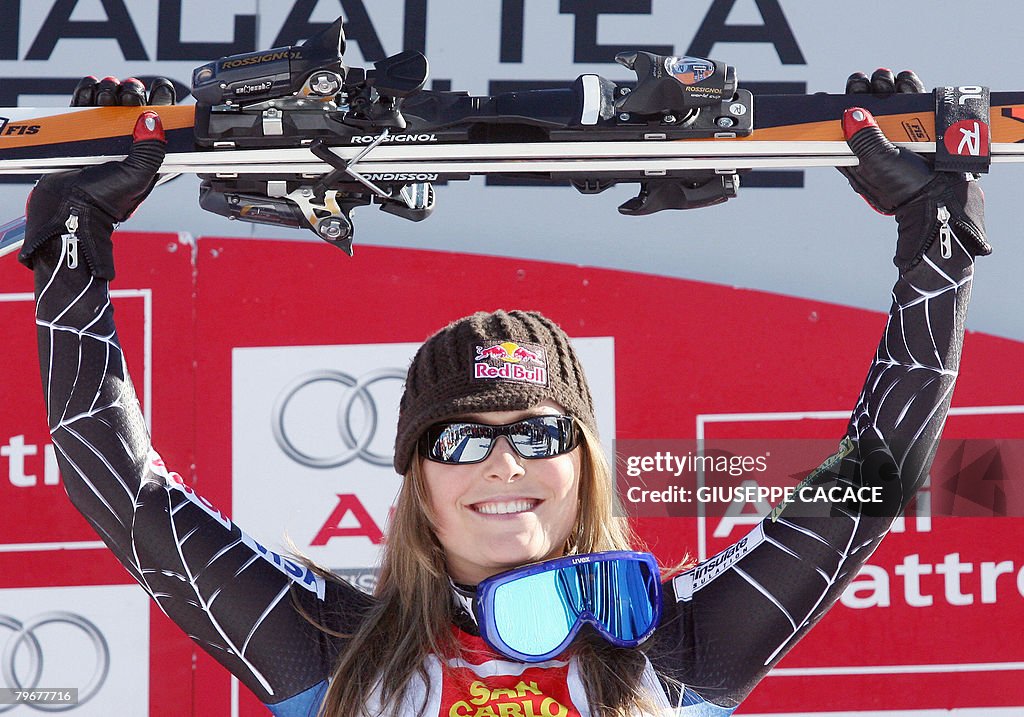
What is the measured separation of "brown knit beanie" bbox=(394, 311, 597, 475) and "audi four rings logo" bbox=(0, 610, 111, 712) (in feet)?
3.64

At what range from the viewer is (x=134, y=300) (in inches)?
95.7

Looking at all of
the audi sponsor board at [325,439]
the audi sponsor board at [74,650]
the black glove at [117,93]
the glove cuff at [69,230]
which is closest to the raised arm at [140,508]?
the glove cuff at [69,230]

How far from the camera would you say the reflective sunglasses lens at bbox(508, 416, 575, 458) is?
4.86ft

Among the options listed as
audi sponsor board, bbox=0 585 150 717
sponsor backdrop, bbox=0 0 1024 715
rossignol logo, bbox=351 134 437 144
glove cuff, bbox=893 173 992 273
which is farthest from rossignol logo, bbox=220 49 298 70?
audi sponsor board, bbox=0 585 150 717

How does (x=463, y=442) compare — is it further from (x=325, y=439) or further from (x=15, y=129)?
(x=325, y=439)

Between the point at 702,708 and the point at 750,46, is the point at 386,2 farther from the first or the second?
the point at 702,708

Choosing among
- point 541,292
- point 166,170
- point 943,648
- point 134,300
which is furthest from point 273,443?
point 943,648

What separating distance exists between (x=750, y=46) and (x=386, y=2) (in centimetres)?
76

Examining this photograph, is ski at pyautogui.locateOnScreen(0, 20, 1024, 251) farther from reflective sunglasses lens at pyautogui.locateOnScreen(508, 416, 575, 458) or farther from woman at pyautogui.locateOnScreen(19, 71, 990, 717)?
reflective sunglasses lens at pyautogui.locateOnScreen(508, 416, 575, 458)

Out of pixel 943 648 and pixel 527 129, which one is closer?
pixel 527 129

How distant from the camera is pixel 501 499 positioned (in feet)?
4.88

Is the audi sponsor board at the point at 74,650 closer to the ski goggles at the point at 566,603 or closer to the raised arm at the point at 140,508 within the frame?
the raised arm at the point at 140,508

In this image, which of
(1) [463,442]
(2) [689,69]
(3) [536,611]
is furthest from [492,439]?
(2) [689,69]

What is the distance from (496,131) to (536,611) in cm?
65
